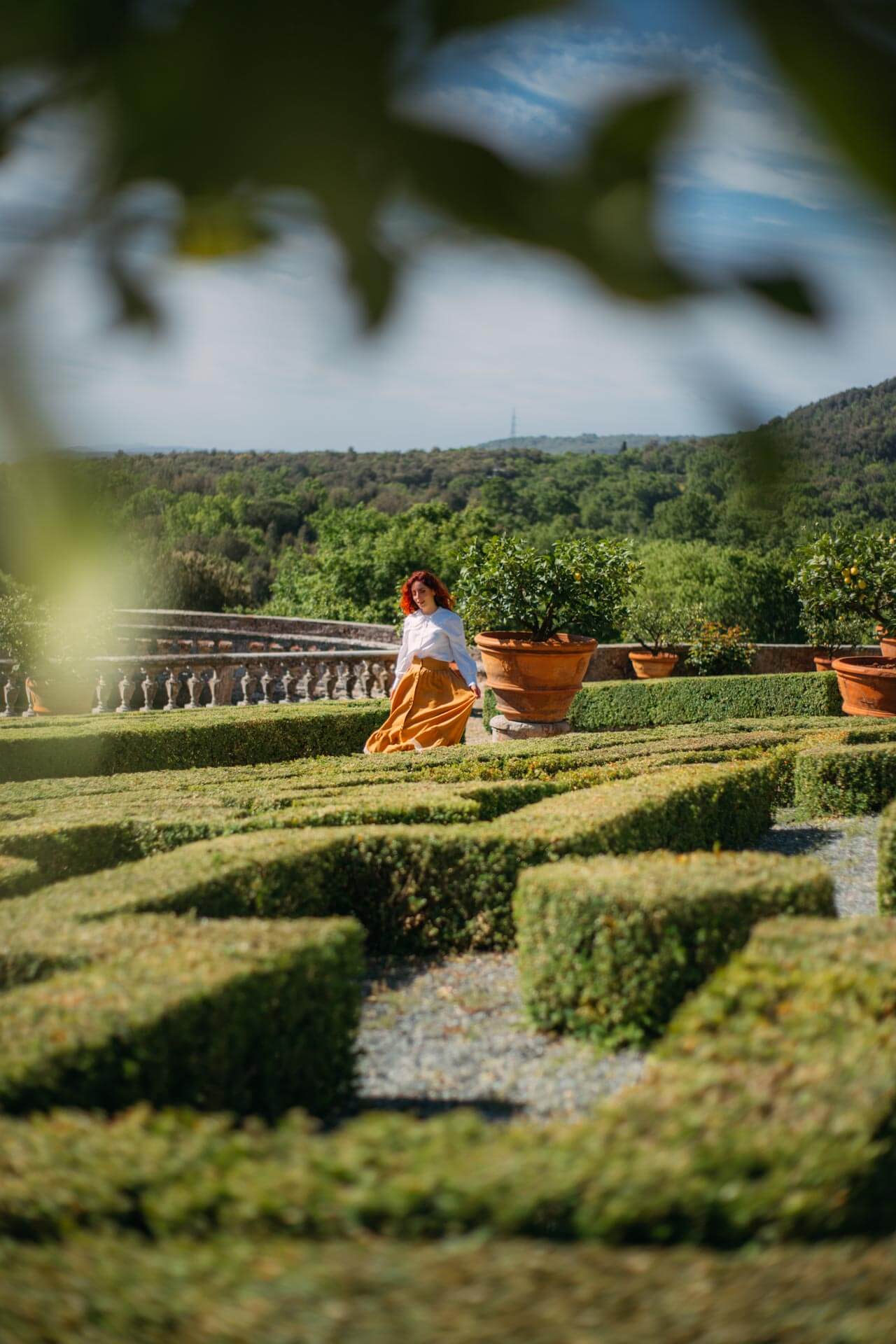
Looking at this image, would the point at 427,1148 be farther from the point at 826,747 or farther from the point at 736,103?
the point at 826,747

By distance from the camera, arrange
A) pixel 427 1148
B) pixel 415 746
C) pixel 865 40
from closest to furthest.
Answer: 1. pixel 865 40
2. pixel 427 1148
3. pixel 415 746

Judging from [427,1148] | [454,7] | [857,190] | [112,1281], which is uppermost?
[454,7]

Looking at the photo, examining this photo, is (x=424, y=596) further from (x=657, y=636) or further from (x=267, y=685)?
(x=657, y=636)

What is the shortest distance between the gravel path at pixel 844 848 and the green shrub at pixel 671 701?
6.45 m

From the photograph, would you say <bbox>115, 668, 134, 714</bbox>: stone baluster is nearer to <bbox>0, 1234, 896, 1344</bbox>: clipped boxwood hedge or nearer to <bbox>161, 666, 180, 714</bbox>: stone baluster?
<bbox>161, 666, 180, 714</bbox>: stone baluster

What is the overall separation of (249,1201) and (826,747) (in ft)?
22.0

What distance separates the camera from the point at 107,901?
4.28m

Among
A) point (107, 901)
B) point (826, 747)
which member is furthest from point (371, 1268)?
point (826, 747)

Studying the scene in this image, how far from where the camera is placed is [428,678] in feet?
30.4

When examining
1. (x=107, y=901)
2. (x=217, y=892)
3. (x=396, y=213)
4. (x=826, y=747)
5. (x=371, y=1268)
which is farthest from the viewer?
(x=826, y=747)

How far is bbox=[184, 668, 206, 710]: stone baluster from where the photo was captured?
13.8 m

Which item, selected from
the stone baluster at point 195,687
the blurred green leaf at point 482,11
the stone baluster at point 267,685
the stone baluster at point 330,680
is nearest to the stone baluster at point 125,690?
the stone baluster at point 195,687

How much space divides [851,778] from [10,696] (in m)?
9.55

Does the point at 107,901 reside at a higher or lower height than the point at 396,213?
lower
